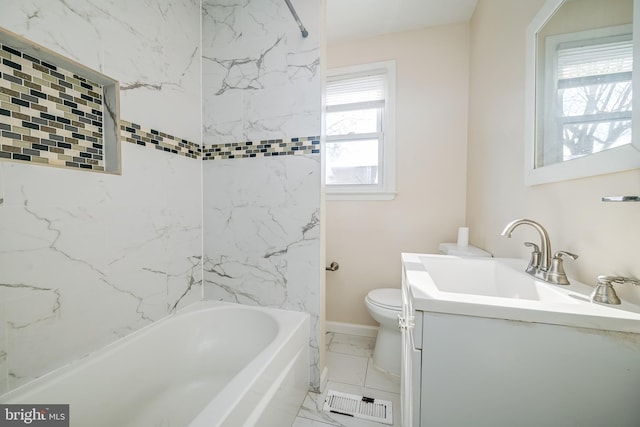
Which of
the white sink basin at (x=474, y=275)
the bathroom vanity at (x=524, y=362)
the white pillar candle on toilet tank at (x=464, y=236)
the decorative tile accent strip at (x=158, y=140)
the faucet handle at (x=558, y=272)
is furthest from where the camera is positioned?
the white pillar candle on toilet tank at (x=464, y=236)

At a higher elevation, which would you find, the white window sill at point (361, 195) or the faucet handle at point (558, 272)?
the white window sill at point (361, 195)

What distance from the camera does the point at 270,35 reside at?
58.4 inches

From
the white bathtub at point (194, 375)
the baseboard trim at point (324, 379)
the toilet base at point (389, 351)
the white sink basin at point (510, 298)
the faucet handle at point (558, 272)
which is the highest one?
the faucet handle at point (558, 272)

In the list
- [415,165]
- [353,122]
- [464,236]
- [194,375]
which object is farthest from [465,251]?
[194,375]

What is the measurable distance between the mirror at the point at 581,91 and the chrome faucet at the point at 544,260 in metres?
0.20

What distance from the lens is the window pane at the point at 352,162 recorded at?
7.09ft

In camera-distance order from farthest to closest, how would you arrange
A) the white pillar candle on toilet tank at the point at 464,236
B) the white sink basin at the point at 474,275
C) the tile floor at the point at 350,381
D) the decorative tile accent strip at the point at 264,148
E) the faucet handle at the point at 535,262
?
the white pillar candle on toilet tank at the point at 464,236, the decorative tile accent strip at the point at 264,148, the tile floor at the point at 350,381, the white sink basin at the point at 474,275, the faucet handle at the point at 535,262

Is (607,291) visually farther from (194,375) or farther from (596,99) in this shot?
(194,375)

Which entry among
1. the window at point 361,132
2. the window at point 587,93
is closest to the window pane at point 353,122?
the window at point 361,132

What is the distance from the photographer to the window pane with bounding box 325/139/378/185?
2.16 m

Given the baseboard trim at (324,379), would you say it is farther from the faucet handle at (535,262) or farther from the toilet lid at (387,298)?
the faucet handle at (535,262)

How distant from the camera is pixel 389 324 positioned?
1.60 m

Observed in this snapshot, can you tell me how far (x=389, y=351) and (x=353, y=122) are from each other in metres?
1.85

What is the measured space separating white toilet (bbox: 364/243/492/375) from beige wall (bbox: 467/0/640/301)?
0.64 ft
